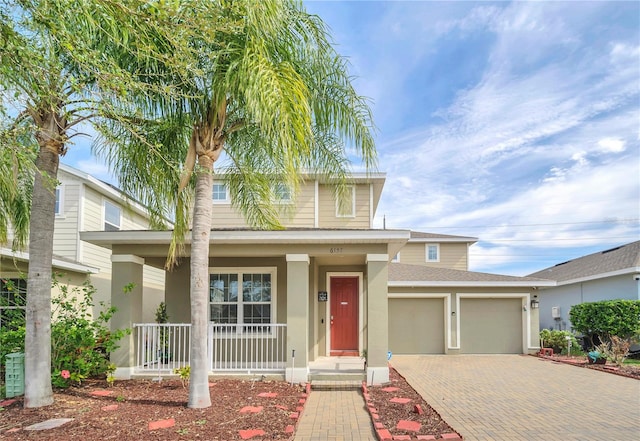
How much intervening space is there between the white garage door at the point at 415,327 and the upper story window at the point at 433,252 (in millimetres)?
7179

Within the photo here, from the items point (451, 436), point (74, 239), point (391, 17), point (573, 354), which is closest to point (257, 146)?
point (391, 17)

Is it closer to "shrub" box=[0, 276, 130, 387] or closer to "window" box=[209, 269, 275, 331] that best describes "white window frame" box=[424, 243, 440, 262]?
"window" box=[209, 269, 275, 331]

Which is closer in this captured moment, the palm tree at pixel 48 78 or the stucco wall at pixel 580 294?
the palm tree at pixel 48 78

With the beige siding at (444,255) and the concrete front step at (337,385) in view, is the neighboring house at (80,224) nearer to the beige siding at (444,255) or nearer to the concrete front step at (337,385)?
the concrete front step at (337,385)

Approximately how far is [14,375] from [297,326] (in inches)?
194

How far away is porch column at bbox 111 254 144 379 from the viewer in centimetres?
920

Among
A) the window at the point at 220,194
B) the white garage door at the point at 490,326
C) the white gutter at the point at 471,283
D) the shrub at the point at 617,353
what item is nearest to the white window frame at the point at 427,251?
the white garage door at the point at 490,326

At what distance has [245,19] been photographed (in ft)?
19.5

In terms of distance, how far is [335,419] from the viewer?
22.1ft

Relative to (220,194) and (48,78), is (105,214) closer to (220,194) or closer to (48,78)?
(220,194)

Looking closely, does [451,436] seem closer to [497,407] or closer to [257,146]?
[497,407]

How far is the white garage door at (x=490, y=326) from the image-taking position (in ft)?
51.1

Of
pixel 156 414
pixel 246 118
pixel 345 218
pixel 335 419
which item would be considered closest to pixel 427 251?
pixel 345 218

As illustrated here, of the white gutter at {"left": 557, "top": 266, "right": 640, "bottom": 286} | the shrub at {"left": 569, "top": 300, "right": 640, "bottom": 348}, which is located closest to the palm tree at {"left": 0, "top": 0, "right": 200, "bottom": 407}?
the shrub at {"left": 569, "top": 300, "right": 640, "bottom": 348}
